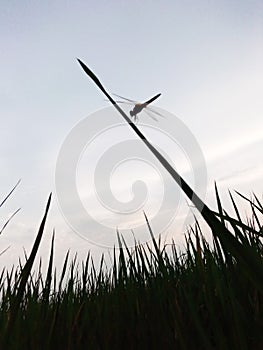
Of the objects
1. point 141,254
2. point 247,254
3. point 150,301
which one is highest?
point 141,254

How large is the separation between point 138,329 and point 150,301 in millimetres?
120

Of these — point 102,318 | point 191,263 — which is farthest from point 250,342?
point 191,263

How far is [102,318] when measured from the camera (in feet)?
3.16

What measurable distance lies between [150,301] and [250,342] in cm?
33

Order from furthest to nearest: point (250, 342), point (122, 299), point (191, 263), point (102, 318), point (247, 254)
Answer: point (191, 263) → point (122, 299) → point (102, 318) → point (250, 342) → point (247, 254)

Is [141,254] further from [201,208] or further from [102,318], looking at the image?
[201,208]

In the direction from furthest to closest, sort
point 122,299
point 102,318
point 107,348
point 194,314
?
point 122,299, point 102,318, point 107,348, point 194,314

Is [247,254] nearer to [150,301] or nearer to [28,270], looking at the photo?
[28,270]

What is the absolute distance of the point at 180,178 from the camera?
0.79 ft

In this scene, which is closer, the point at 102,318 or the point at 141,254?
the point at 102,318

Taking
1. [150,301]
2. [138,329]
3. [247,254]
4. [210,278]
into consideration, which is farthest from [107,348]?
[247,254]

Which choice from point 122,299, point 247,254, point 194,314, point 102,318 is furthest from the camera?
point 122,299

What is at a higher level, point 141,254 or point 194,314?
point 141,254

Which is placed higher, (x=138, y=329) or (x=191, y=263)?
(x=191, y=263)
